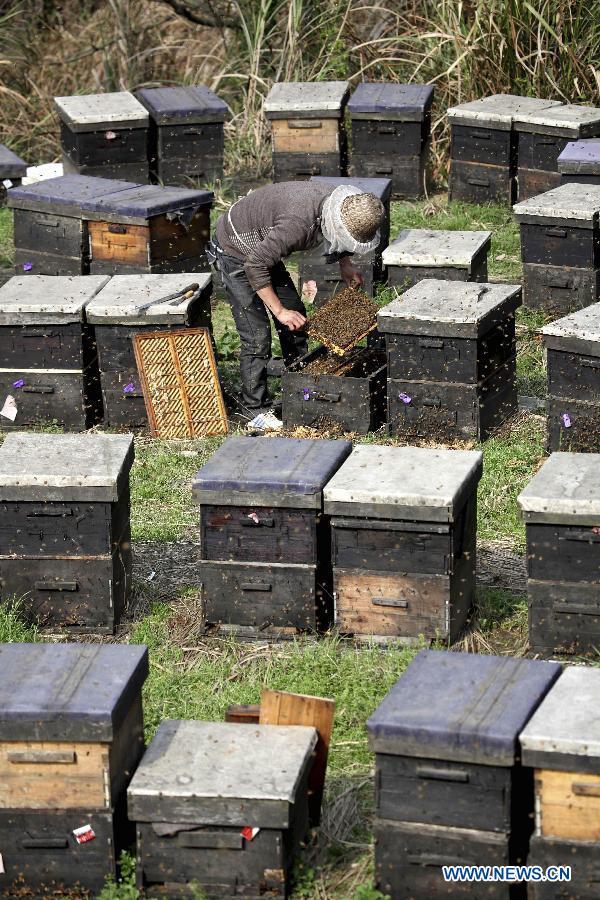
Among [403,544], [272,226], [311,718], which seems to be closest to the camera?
[311,718]

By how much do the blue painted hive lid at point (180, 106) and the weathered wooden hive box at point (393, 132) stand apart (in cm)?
104

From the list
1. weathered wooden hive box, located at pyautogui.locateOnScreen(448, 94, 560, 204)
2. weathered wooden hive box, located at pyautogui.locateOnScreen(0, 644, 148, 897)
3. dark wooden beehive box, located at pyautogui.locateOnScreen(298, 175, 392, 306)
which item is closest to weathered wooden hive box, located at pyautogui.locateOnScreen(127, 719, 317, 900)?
weathered wooden hive box, located at pyautogui.locateOnScreen(0, 644, 148, 897)

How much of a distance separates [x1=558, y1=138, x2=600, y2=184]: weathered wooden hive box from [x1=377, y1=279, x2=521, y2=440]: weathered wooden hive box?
2121 mm

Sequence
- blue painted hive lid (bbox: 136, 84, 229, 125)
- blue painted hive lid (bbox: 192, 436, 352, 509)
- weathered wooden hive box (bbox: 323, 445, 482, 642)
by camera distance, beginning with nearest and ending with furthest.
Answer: weathered wooden hive box (bbox: 323, 445, 482, 642), blue painted hive lid (bbox: 192, 436, 352, 509), blue painted hive lid (bbox: 136, 84, 229, 125)

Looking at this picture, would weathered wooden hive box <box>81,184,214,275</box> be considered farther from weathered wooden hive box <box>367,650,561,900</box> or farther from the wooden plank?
weathered wooden hive box <box>367,650,561,900</box>

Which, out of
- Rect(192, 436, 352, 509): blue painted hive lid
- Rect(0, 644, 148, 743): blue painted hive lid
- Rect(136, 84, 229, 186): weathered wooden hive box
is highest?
Rect(136, 84, 229, 186): weathered wooden hive box

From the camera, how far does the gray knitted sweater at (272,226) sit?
7.37 metres

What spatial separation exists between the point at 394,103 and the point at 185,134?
1.65 meters

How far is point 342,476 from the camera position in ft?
18.3

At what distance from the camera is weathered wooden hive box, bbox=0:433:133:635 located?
565 cm

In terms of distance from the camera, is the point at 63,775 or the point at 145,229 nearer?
the point at 63,775

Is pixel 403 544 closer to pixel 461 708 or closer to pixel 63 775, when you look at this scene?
pixel 461 708

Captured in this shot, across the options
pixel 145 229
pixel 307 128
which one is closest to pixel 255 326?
pixel 145 229

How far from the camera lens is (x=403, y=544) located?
5.46 m
